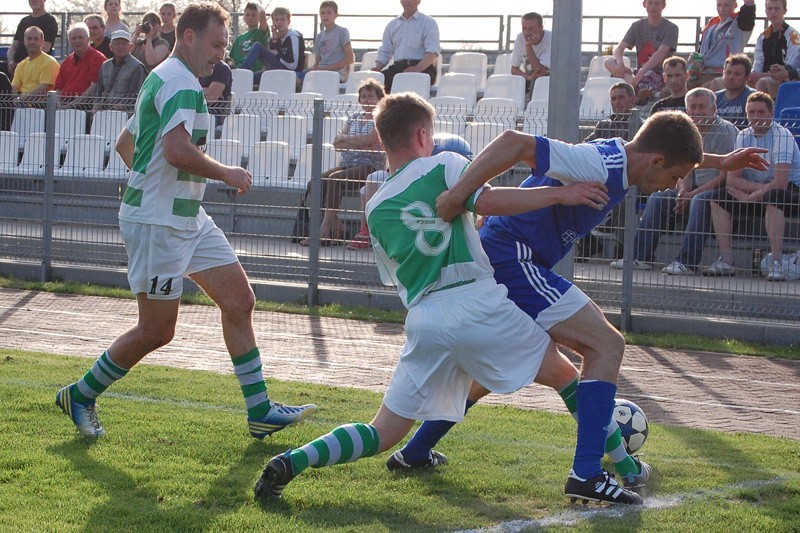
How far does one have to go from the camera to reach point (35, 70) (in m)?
17.3

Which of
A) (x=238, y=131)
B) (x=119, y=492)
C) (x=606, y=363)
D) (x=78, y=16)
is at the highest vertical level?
(x=78, y=16)

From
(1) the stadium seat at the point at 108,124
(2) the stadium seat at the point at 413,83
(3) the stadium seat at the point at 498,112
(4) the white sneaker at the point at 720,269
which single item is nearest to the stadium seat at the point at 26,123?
(1) the stadium seat at the point at 108,124

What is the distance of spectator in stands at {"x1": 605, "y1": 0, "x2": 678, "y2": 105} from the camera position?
14594mm

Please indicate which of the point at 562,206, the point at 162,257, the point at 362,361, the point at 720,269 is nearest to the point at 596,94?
the point at 720,269

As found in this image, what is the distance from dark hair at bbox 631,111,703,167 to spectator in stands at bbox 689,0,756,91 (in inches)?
379

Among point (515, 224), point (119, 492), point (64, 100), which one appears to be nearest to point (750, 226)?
point (515, 224)

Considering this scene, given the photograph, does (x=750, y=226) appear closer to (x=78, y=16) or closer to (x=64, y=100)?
(x=64, y=100)

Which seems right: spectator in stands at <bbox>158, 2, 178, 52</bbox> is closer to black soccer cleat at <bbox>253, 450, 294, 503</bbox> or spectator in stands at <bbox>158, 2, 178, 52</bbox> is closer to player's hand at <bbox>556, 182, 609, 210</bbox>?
black soccer cleat at <bbox>253, 450, 294, 503</bbox>

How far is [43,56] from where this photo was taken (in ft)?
57.0

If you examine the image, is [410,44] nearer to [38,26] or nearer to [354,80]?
[354,80]

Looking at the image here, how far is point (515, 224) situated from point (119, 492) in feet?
7.02

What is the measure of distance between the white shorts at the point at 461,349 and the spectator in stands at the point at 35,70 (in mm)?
13601

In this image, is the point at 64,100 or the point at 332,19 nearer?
the point at 64,100

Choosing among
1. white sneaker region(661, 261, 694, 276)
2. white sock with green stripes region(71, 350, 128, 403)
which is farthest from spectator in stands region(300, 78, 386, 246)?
white sock with green stripes region(71, 350, 128, 403)
